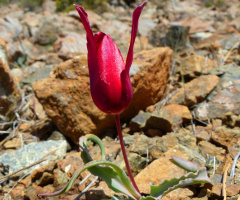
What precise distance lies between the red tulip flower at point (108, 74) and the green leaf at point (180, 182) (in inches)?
20.2

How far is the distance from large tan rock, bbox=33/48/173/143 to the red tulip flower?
4.24 ft

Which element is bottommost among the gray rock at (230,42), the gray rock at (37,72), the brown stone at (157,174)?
the gray rock at (37,72)

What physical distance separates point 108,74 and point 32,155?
154cm

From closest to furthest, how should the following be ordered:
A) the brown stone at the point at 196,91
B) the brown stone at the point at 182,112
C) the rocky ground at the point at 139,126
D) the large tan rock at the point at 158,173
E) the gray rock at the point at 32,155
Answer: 1. the large tan rock at the point at 158,173
2. the rocky ground at the point at 139,126
3. the gray rock at the point at 32,155
4. the brown stone at the point at 182,112
5. the brown stone at the point at 196,91

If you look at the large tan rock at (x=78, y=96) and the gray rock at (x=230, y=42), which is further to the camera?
the gray rock at (x=230, y=42)

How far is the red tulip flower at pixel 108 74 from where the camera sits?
132cm

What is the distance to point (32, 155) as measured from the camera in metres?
2.47

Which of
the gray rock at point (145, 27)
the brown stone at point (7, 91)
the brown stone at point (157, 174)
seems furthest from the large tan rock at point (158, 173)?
the gray rock at point (145, 27)

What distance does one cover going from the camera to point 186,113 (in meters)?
2.62

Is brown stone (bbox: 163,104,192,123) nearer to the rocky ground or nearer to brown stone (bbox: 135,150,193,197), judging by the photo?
the rocky ground

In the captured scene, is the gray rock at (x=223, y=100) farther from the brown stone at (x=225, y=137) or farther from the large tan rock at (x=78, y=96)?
the large tan rock at (x=78, y=96)

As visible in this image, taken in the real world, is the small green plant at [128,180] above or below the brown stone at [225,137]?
above

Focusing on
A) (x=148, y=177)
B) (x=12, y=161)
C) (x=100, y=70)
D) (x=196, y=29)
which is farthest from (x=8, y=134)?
(x=196, y=29)

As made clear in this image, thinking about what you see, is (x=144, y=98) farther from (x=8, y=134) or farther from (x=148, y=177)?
(x=8, y=134)
